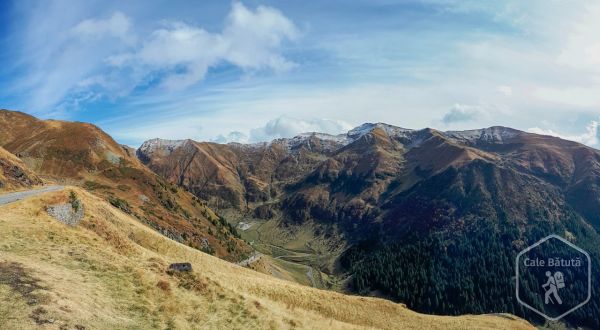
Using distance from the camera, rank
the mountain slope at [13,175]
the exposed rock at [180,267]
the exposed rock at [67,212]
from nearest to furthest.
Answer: the exposed rock at [180,267] → the exposed rock at [67,212] → the mountain slope at [13,175]

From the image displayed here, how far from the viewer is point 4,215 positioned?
5056cm

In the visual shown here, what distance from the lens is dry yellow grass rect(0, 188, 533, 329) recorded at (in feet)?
106

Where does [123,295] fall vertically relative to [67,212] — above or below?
below

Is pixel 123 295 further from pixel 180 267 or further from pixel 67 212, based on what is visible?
pixel 67 212

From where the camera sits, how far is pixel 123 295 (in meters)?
40.1

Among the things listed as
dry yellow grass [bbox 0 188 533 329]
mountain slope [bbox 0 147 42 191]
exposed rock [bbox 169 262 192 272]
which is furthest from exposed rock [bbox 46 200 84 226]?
mountain slope [bbox 0 147 42 191]

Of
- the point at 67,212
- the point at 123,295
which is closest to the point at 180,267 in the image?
the point at 123,295

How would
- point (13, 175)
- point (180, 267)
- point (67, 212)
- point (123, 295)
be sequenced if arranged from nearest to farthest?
point (123, 295) < point (180, 267) < point (67, 212) < point (13, 175)

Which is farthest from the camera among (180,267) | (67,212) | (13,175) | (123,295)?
(13,175)

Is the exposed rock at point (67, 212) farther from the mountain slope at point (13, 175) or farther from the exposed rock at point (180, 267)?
the mountain slope at point (13, 175)

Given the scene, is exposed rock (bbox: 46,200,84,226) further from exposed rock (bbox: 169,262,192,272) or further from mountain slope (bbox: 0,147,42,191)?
mountain slope (bbox: 0,147,42,191)

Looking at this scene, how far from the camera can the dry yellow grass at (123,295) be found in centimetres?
3225

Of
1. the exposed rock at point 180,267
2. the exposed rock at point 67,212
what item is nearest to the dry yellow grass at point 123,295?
the exposed rock at point 67,212

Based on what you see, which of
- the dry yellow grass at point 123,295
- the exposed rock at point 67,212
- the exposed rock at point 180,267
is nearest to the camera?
the dry yellow grass at point 123,295
